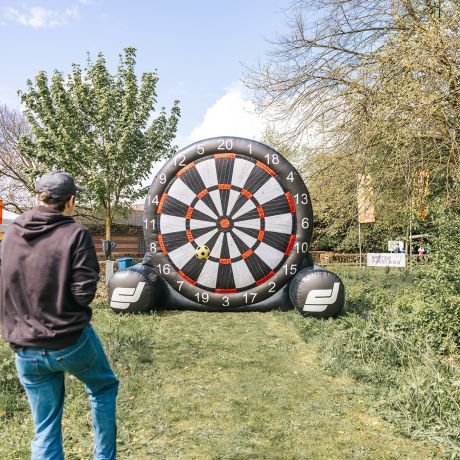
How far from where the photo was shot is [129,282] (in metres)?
7.49

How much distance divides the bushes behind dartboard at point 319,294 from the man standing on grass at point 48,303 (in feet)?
16.4

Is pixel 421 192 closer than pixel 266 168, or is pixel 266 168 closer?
pixel 266 168

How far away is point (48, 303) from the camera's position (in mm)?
2320

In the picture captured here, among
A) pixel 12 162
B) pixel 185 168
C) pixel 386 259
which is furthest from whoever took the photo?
pixel 12 162

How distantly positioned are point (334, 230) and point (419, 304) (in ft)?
17.3

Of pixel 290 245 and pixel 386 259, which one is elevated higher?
pixel 290 245

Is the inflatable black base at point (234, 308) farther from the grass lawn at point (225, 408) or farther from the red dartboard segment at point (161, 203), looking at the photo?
the grass lawn at point (225, 408)

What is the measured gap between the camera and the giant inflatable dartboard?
7.66m

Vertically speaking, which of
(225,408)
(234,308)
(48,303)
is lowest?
(225,408)

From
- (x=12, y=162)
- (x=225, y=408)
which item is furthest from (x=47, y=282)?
(x=12, y=162)

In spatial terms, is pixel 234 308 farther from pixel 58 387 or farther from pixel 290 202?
pixel 58 387

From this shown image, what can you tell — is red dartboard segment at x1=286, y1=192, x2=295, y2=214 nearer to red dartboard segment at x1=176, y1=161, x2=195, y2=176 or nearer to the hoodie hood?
red dartboard segment at x1=176, y1=161, x2=195, y2=176

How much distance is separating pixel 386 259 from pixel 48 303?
12.4 m

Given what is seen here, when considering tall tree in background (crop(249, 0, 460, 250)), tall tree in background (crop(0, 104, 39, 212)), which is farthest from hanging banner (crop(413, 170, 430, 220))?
tall tree in background (crop(0, 104, 39, 212))
